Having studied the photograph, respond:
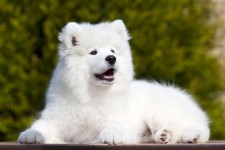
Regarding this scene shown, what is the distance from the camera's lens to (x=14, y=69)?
336 inches

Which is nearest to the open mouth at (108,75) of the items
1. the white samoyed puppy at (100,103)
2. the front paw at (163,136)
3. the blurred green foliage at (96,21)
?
the white samoyed puppy at (100,103)

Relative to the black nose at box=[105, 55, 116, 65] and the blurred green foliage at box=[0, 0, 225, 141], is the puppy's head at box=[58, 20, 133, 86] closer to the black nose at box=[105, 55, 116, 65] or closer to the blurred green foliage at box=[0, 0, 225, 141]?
the black nose at box=[105, 55, 116, 65]

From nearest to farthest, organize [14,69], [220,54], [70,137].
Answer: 1. [70,137]
2. [14,69]
3. [220,54]

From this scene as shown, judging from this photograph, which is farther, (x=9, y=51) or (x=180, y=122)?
(x=9, y=51)

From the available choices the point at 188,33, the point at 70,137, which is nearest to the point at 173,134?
the point at 70,137

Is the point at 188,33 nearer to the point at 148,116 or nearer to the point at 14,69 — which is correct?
the point at 14,69

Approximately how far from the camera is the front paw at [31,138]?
566cm

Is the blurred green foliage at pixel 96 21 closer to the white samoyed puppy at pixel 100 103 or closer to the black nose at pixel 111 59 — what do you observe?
the white samoyed puppy at pixel 100 103

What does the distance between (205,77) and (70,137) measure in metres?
3.45

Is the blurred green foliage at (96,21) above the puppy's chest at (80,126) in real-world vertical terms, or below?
above

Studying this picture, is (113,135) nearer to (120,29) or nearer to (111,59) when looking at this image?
(111,59)

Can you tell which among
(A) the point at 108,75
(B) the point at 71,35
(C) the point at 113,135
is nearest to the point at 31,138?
(C) the point at 113,135

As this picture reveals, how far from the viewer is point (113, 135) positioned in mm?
5539

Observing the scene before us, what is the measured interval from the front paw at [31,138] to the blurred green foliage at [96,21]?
260 cm
